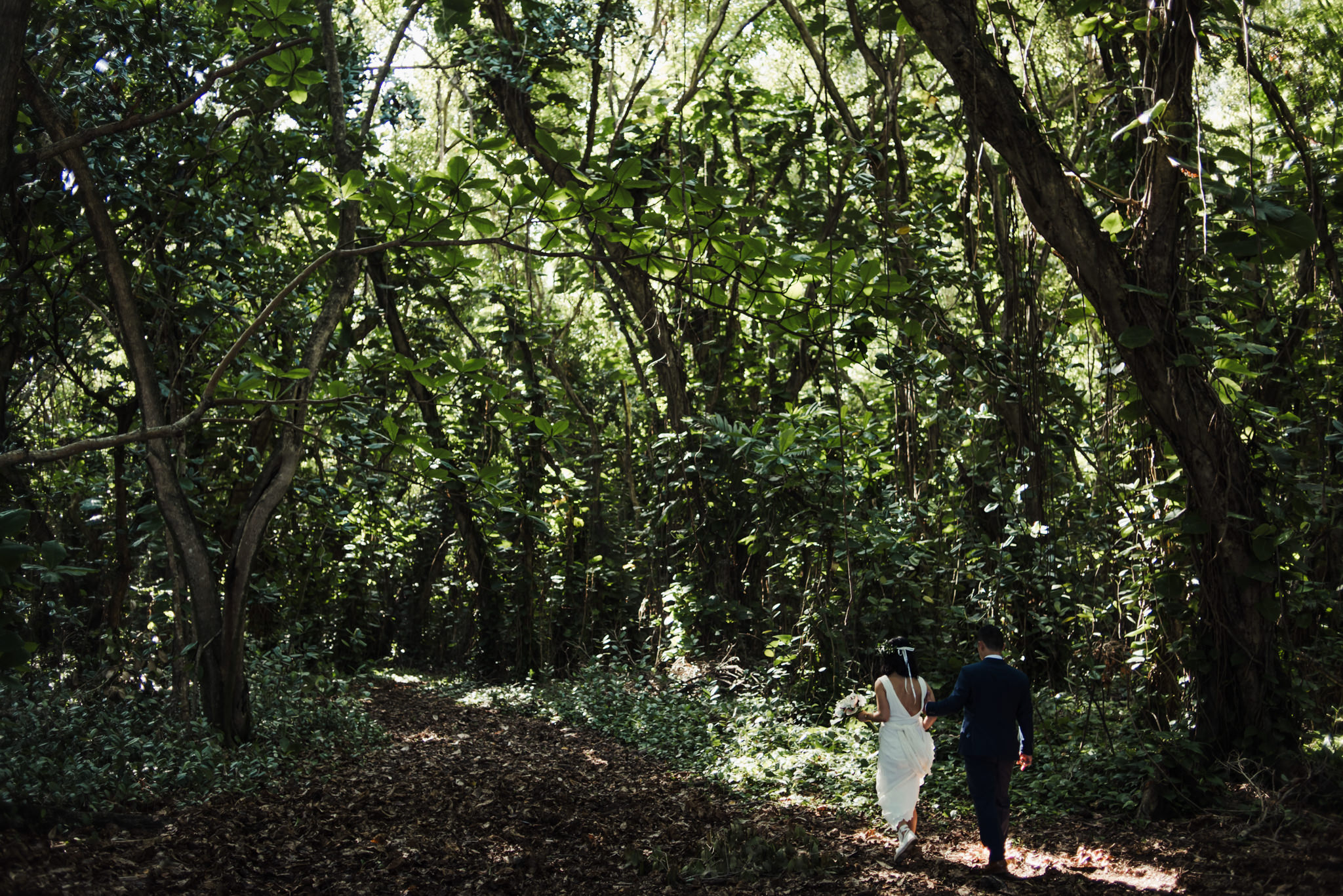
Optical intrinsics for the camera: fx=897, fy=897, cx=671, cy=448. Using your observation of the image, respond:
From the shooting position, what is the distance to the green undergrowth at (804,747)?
547cm

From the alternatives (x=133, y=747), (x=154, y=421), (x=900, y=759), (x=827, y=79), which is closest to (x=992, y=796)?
(x=900, y=759)

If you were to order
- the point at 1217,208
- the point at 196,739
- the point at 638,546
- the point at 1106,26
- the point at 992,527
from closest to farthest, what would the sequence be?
the point at 1217,208 < the point at 1106,26 < the point at 196,739 < the point at 992,527 < the point at 638,546

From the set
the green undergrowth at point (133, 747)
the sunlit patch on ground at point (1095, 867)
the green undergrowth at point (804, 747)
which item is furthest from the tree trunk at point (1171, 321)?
the green undergrowth at point (133, 747)

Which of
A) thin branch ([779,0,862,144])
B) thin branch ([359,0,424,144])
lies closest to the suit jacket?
thin branch ([779,0,862,144])

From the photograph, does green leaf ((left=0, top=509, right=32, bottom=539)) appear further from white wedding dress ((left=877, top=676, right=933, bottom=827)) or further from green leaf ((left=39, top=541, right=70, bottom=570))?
white wedding dress ((left=877, top=676, right=933, bottom=827))

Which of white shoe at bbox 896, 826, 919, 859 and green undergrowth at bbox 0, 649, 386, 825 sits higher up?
green undergrowth at bbox 0, 649, 386, 825

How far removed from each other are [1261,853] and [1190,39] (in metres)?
4.04

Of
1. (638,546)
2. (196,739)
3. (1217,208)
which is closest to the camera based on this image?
(1217,208)

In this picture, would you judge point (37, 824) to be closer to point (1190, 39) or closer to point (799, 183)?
point (1190, 39)

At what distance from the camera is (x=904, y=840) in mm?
4723

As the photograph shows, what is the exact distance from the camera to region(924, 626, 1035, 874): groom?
14.9 feet

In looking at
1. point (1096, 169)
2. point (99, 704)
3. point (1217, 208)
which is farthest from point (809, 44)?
point (99, 704)

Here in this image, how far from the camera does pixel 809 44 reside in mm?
8523

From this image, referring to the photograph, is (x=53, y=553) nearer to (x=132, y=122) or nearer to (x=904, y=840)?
(x=132, y=122)
